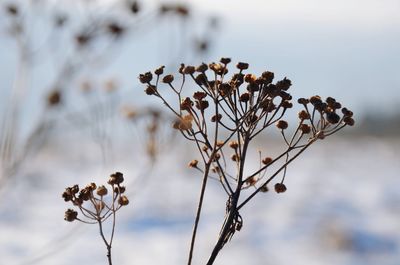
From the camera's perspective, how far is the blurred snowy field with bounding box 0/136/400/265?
7449 millimetres

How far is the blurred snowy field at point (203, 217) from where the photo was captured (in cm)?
745

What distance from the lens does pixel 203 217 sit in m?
9.00

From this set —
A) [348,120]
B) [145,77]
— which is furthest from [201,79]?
[348,120]

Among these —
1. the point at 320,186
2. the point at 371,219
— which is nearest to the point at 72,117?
the point at 371,219

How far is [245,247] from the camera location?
7789 millimetres

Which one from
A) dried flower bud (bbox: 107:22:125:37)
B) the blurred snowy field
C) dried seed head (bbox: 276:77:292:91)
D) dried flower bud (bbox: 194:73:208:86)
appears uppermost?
the blurred snowy field

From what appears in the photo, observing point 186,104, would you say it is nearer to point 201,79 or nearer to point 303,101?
point 201,79

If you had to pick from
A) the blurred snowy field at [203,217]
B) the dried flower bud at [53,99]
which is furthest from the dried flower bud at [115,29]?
the blurred snowy field at [203,217]

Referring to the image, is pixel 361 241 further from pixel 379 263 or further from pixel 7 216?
pixel 7 216

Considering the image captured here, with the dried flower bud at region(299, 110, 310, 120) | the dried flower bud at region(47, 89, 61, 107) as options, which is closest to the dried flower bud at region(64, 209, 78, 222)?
the dried flower bud at region(299, 110, 310, 120)

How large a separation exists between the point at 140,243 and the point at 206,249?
101 centimetres

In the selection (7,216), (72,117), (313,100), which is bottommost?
(313,100)

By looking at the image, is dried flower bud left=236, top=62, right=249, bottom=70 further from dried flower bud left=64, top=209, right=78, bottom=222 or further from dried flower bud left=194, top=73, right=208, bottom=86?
dried flower bud left=64, top=209, right=78, bottom=222

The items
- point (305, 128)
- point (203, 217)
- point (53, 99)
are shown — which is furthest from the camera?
point (203, 217)
